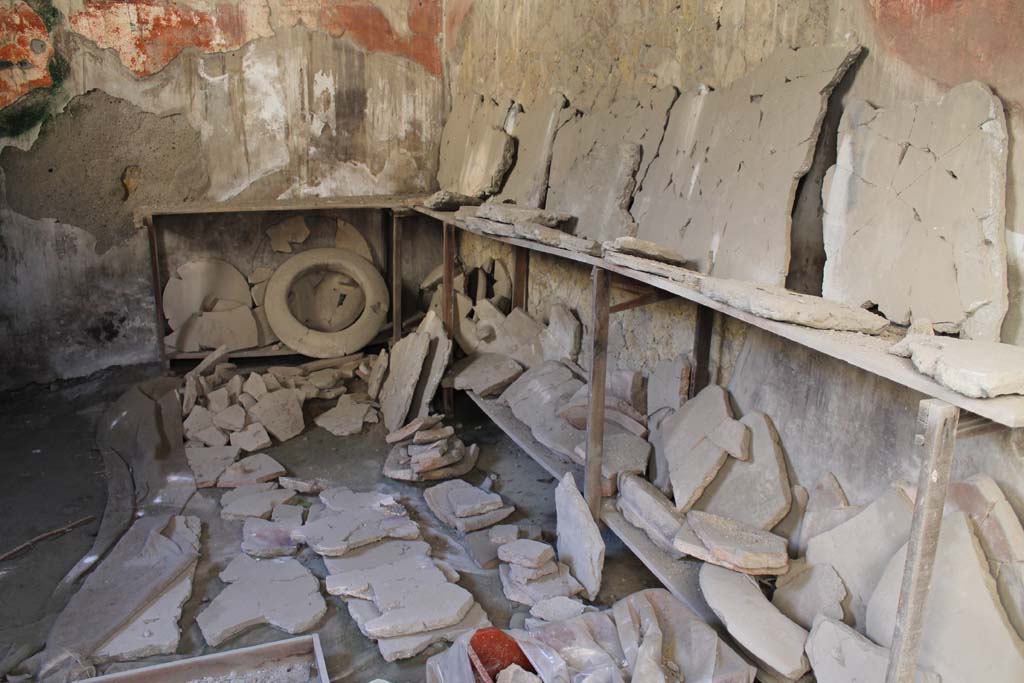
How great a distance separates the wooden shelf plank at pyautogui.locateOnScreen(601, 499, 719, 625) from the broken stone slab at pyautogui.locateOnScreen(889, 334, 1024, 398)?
61.4 inches

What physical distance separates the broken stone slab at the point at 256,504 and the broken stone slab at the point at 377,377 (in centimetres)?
183

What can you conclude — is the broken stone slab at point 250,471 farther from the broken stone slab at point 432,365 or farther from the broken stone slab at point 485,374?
the broken stone slab at point 485,374

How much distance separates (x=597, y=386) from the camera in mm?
4066

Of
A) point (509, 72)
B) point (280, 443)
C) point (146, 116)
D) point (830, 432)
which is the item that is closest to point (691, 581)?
point (830, 432)

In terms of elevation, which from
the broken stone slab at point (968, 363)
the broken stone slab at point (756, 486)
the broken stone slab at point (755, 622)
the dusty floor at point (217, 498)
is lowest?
the dusty floor at point (217, 498)

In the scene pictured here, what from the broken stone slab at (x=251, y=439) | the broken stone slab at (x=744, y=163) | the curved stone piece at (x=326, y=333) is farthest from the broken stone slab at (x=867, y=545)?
the curved stone piece at (x=326, y=333)

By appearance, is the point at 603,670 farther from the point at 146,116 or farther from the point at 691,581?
the point at 146,116

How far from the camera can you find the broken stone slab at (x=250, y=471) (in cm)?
559

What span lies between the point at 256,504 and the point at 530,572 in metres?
2.05

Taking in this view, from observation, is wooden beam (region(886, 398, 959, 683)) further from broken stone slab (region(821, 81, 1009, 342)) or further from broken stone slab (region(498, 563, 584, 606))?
broken stone slab (region(498, 563, 584, 606))

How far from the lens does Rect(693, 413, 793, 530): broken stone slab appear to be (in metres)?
3.50

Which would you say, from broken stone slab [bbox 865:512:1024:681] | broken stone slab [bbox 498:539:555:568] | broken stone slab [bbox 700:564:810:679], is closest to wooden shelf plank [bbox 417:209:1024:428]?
broken stone slab [bbox 865:512:1024:681]

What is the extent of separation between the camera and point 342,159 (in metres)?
8.34

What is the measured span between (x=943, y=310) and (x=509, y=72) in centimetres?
490
